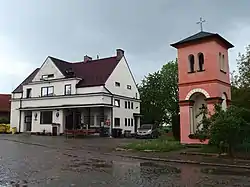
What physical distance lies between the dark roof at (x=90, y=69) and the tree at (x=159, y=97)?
44.9ft

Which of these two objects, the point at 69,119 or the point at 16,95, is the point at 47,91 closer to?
the point at 69,119

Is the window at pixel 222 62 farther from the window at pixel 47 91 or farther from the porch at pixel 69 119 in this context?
the window at pixel 47 91

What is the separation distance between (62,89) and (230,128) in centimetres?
2917

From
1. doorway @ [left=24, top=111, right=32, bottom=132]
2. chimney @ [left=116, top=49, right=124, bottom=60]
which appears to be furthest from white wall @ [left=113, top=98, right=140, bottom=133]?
doorway @ [left=24, top=111, right=32, bottom=132]

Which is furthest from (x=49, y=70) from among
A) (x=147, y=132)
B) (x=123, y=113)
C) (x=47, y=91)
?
(x=147, y=132)

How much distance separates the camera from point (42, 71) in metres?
45.4

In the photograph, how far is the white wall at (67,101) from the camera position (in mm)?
39009

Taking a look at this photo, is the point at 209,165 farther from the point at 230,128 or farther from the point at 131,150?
→ the point at 131,150

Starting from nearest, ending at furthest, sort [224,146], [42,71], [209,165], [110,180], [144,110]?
[110,180]
[209,165]
[224,146]
[42,71]
[144,110]

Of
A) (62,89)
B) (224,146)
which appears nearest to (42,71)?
(62,89)

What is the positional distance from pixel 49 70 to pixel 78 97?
7.04 m

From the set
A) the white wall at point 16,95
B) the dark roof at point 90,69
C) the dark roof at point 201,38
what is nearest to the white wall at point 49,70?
the dark roof at point 90,69

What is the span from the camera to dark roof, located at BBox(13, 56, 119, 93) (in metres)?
41.4

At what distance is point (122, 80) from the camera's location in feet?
147
